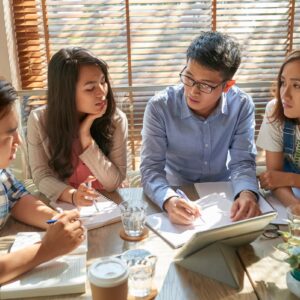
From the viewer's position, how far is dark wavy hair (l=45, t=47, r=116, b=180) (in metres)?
1.63

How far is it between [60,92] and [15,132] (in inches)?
17.1

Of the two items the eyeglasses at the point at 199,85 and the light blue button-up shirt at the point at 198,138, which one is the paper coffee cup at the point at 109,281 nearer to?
the light blue button-up shirt at the point at 198,138

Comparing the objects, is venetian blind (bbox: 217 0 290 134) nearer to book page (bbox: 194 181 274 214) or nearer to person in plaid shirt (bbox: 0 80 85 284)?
book page (bbox: 194 181 274 214)

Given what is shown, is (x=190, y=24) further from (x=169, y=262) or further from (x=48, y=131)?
(x=169, y=262)

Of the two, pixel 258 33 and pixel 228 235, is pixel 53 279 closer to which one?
pixel 228 235

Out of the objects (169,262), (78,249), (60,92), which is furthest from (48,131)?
(169,262)

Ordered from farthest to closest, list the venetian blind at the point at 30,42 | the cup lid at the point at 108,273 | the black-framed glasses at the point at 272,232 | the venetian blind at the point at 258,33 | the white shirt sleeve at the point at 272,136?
the venetian blind at the point at 258,33 → the venetian blind at the point at 30,42 → the white shirt sleeve at the point at 272,136 → the black-framed glasses at the point at 272,232 → the cup lid at the point at 108,273

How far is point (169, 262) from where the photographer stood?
1093 millimetres

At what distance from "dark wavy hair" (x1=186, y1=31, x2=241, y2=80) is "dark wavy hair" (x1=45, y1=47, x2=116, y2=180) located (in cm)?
40

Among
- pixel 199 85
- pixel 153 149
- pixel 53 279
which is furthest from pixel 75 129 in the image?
pixel 53 279

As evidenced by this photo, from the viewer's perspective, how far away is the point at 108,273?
85 cm

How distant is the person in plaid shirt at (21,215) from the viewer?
103 cm

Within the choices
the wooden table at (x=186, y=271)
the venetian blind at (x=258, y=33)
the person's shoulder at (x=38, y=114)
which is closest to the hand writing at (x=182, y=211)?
the wooden table at (x=186, y=271)

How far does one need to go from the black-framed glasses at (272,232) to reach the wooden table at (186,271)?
34 mm
